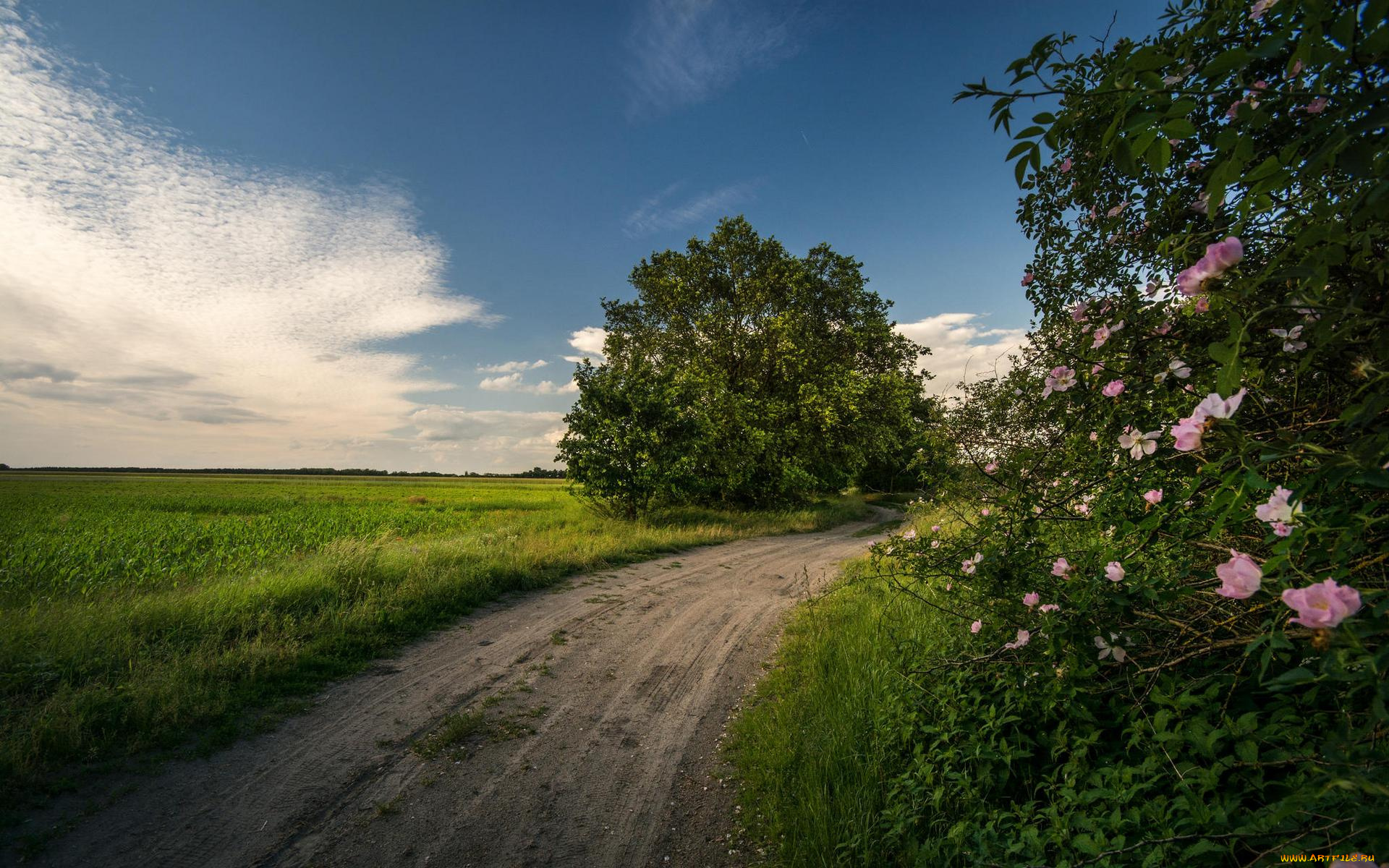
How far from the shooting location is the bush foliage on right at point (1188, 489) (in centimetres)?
139

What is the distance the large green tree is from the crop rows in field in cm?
740

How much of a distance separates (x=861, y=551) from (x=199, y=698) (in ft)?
39.4

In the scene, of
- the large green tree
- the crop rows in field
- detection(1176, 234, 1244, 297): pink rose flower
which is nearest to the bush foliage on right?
detection(1176, 234, 1244, 297): pink rose flower

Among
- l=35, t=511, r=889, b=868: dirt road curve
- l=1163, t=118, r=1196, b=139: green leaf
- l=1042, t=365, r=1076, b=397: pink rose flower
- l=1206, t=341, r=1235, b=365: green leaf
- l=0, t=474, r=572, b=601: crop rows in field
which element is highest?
l=1163, t=118, r=1196, b=139: green leaf

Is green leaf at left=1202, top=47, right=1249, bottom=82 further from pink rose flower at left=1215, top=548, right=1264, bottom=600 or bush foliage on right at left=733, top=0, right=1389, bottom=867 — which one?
pink rose flower at left=1215, top=548, right=1264, bottom=600

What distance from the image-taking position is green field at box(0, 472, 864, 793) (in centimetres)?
445

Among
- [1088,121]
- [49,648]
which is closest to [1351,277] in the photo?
[1088,121]

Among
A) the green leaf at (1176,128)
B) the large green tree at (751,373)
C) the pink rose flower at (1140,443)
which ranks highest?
the large green tree at (751,373)

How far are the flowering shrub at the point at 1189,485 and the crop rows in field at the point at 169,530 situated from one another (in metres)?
11.6

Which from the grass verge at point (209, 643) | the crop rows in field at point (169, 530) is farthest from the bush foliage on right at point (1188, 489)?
the crop rows in field at point (169, 530)

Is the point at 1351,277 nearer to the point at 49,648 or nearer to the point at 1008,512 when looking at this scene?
the point at 1008,512

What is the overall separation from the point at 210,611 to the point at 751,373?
1777 cm

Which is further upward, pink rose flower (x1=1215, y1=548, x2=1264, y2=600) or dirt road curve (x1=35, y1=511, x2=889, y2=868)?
pink rose flower (x1=1215, y1=548, x2=1264, y2=600)

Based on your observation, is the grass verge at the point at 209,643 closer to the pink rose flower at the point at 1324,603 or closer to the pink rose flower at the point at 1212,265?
the pink rose flower at the point at 1324,603
